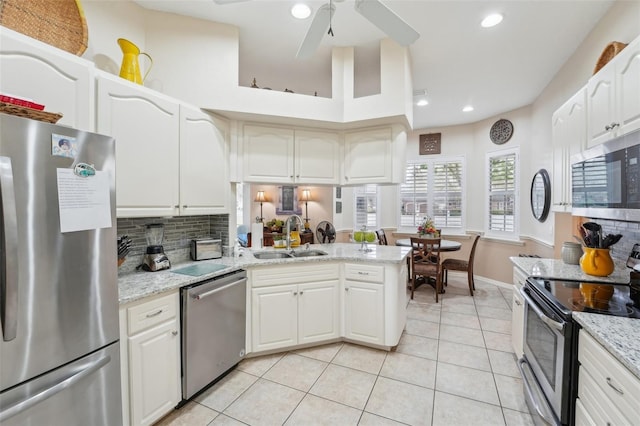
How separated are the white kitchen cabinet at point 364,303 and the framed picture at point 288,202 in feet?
13.3

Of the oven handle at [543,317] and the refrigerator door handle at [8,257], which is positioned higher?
the refrigerator door handle at [8,257]

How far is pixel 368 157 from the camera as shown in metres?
3.00

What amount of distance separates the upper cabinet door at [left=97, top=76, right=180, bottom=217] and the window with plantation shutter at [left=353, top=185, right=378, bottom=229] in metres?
4.51

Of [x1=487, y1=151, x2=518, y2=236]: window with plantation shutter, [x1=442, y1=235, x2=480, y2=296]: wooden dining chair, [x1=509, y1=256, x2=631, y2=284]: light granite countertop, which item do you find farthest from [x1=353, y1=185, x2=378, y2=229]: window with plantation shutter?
[x1=509, y1=256, x2=631, y2=284]: light granite countertop

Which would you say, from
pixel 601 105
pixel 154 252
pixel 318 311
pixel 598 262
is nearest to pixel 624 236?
Result: pixel 598 262

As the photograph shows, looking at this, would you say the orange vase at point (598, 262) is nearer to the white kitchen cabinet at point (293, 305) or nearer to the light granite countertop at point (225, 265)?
the light granite countertop at point (225, 265)

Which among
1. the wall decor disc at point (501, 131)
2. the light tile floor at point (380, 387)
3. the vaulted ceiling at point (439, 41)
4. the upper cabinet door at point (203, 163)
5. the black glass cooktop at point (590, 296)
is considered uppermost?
the vaulted ceiling at point (439, 41)

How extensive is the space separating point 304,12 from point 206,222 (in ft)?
7.01

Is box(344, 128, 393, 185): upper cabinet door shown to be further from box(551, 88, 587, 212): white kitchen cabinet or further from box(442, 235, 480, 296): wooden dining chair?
box(442, 235, 480, 296): wooden dining chair

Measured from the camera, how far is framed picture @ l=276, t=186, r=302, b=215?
21.7ft

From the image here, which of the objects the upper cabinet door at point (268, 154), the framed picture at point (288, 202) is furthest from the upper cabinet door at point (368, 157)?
the framed picture at point (288, 202)

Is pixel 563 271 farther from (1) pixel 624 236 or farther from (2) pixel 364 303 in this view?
(2) pixel 364 303

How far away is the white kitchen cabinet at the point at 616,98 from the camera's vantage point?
146 cm

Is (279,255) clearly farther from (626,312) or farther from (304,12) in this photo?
(626,312)
